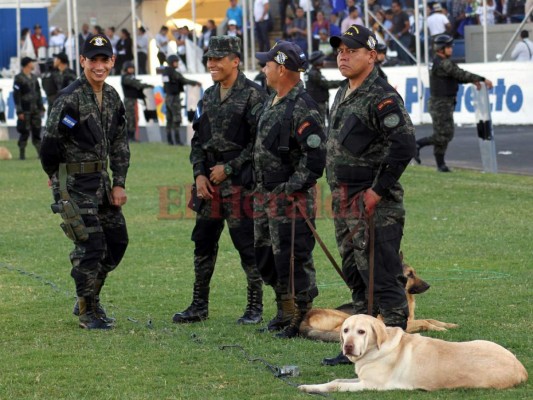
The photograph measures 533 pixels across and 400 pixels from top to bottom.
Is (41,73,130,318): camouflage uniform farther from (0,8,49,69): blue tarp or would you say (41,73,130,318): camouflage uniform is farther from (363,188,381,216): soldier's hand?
(0,8,49,69): blue tarp

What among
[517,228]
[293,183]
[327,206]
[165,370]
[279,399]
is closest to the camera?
[279,399]

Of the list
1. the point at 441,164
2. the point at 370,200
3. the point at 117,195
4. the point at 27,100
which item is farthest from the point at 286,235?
the point at 27,100

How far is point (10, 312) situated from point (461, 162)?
13376 mm

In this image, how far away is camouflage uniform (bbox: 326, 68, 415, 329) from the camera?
722 centimetres

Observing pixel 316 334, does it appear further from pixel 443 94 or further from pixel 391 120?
pixel 443 94

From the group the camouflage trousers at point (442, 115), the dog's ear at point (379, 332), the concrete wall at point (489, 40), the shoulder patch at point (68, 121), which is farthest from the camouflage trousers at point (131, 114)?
the dog's ear at point (379, 332)

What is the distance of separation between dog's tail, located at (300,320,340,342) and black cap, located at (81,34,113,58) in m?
2.52

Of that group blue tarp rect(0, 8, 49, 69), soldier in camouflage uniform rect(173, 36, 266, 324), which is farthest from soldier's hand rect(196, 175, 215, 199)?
blue tarp rect(0, 8, 49, 69)

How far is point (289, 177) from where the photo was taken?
8195mm

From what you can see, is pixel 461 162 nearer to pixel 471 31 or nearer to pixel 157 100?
pixel 471 31

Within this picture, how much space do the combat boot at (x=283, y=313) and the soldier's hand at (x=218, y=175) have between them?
1.02 m

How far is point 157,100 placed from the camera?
33625mm

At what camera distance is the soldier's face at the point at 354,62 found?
728 cm

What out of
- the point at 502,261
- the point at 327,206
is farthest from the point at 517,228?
the point at 327,206
